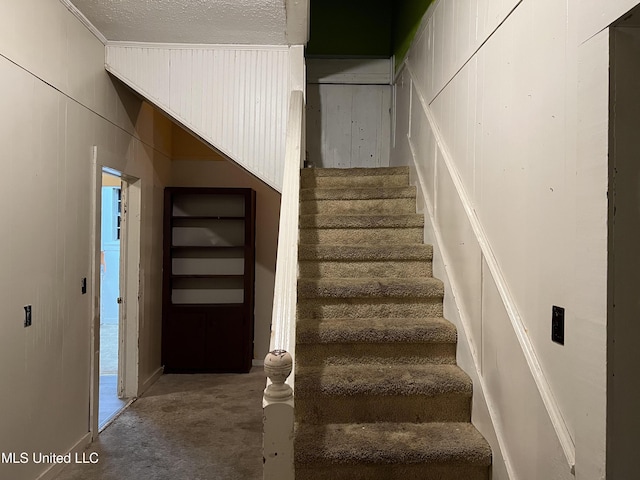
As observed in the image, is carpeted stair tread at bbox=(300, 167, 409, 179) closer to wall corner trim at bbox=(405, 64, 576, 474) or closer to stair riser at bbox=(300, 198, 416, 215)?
stair riser at bbox=(300, 198, 416, 215)

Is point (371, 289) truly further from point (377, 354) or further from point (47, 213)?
Answer: point (47, 213)

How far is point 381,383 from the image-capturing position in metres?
2.14

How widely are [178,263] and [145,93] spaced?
219cm

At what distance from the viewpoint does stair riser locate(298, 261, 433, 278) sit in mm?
2852

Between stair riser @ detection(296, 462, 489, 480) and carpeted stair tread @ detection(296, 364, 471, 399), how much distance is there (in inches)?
12.2

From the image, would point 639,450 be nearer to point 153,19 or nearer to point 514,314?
point 514,314

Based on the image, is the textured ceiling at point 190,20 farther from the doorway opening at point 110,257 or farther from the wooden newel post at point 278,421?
the doorway opening at point 110,257

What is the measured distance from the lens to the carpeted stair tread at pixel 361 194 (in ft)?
11.1

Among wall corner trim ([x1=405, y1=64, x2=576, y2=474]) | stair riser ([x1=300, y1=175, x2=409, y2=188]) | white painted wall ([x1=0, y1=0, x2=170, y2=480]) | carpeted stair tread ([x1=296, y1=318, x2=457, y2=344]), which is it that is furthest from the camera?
stair riser ([x1=300, y1=175, x2=409, y2=188])

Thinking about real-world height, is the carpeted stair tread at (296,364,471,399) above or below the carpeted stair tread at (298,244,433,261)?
below

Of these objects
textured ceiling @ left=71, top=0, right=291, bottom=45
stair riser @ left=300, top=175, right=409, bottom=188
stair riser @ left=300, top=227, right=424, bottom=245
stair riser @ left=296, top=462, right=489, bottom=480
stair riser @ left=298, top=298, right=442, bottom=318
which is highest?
textured ceiling @ left=71, top=0, right=291, bottom=45

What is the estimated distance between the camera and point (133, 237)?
4094mm

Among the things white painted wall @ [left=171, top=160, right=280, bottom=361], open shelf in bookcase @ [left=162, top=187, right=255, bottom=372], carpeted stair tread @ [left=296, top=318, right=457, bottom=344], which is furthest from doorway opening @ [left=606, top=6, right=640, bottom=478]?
white painted wall @ [left=171, top=160, right=280, bottom=361]

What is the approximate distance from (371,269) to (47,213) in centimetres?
180
